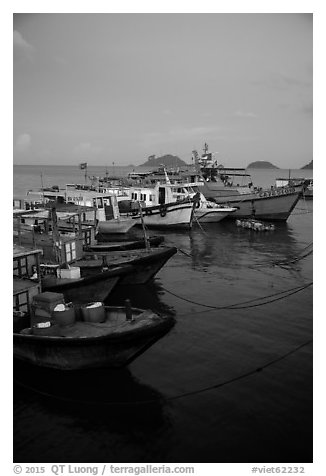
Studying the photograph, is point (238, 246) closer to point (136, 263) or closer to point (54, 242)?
point (136, 263)

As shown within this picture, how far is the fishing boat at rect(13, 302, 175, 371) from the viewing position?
11484 mm

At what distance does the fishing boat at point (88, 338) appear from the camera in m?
11.5

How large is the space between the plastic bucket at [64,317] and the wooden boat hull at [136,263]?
6.18 m

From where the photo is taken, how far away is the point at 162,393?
11.4 meters

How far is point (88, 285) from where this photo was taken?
56.4 ft

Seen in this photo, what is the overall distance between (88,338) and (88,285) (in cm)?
600

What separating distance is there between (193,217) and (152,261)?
71.8 feet

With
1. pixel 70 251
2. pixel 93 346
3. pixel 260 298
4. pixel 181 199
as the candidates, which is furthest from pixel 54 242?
pixel 181 199

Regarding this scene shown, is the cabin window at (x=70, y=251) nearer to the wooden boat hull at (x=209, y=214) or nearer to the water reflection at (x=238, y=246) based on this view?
the water reflection at (x=238, y=246)

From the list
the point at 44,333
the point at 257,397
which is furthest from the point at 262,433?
the point at 44,333

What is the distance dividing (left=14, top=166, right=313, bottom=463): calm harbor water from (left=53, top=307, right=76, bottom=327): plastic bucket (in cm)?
161

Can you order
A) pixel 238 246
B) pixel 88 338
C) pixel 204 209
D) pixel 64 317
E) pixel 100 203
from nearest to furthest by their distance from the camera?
pixel 88 338
pixel 64 317
pixel 238 246
pixel 100 203
pixel 204 209

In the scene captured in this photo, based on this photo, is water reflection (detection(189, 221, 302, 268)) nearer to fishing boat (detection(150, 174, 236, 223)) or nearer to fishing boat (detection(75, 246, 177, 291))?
fishing boat (detection(150, 174, 236, 223))

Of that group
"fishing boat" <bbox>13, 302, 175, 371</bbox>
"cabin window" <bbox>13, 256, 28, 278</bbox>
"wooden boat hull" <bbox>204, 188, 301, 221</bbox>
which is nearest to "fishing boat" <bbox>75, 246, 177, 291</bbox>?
"cabin window" <bbox>13, 256, 28, 278</bbox>
